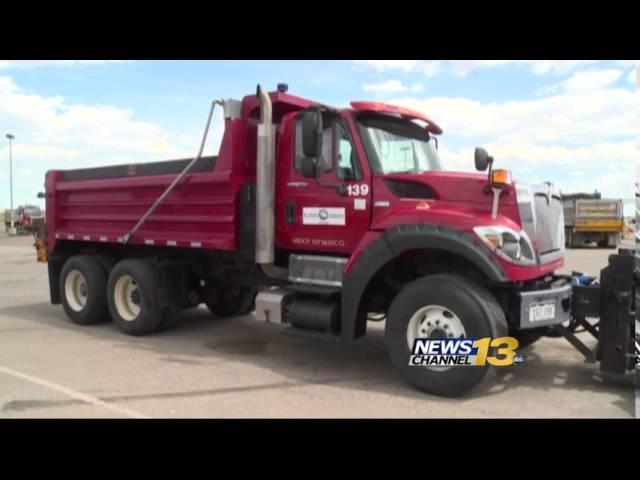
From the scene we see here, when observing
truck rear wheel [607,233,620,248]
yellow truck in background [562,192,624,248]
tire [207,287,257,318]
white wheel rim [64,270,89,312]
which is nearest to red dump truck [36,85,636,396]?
white wheel rim [64,270,89,312]

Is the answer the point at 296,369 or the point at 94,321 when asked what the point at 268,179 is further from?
the point at 94,321

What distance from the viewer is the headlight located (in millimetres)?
4566

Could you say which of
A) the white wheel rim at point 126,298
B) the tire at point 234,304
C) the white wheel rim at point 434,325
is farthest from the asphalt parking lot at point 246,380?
the tire at point 234,304

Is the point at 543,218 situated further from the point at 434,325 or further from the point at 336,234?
the point at 336,234

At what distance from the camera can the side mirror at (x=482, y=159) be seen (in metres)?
→ 4.94

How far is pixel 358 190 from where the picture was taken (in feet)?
18.1

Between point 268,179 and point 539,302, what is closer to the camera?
point 539,302

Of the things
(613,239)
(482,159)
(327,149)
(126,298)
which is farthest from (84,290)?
(613,239)

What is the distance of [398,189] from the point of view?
542 centimetres

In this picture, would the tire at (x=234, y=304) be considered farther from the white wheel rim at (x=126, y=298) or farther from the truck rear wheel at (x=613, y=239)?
the truck rear wheel at (x=613, y=239)

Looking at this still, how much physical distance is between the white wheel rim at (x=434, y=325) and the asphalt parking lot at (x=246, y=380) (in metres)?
0.55

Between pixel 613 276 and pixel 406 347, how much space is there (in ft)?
6.36

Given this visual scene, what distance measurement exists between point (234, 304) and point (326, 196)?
3552 mm

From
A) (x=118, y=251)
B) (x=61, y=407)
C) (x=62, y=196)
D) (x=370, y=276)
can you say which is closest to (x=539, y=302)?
(x=370, y=276)
